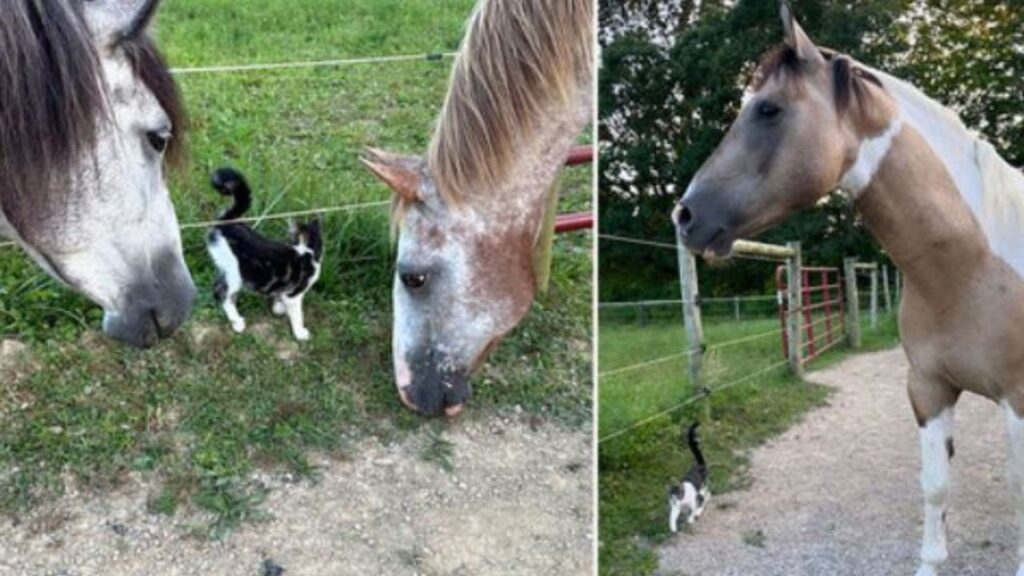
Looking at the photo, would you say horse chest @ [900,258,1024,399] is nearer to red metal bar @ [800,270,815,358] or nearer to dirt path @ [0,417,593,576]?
dirt path @ [0,417,593,576]

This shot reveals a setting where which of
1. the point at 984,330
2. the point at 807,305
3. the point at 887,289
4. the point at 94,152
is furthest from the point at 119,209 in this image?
the point at 807,305

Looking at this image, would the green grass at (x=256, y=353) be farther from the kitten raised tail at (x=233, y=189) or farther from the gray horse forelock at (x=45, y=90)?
the gray horse forelock at (x=45, y=90)

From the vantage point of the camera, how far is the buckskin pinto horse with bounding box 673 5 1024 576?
1245 millimetres

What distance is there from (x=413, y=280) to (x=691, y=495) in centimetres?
68

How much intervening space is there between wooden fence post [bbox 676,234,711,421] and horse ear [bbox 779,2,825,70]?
56 cm

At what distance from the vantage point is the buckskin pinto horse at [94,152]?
110cm

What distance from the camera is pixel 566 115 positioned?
157 cm

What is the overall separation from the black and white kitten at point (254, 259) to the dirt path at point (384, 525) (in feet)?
1.25

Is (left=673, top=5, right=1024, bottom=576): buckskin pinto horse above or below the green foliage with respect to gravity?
below

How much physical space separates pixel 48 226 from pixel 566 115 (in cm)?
86

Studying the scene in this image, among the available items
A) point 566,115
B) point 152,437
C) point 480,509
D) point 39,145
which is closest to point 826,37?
point 566,115

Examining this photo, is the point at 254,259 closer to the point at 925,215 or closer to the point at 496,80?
the point at 496,80

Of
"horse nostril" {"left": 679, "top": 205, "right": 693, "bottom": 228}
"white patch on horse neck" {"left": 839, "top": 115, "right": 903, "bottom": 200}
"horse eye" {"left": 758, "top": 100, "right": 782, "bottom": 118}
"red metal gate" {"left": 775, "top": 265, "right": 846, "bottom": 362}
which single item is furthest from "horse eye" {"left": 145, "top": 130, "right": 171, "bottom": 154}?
"red metal gate" {"left": 775, "top": 265, "right": 846, "bottom": 362}

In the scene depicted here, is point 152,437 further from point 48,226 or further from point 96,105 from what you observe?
point 96,105
